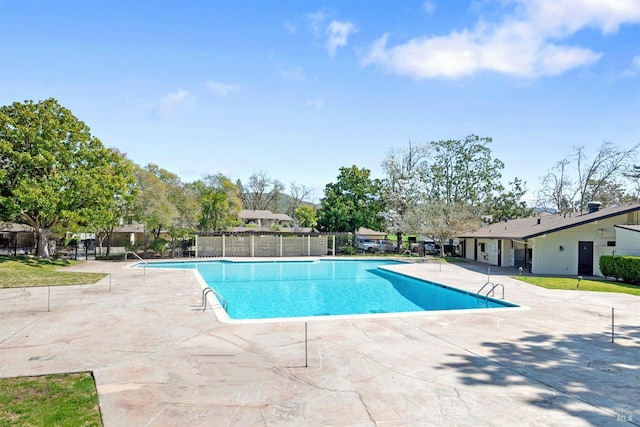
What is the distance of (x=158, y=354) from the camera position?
6539 millimetres

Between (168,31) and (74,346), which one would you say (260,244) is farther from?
(74,346)

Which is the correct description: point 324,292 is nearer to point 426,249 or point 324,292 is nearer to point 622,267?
point 622,267

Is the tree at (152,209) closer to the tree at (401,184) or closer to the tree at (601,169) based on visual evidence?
the tree at (401,184)

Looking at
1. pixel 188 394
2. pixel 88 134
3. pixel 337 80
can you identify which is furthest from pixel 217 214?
pixel 188 394

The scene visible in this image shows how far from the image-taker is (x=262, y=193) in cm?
6944

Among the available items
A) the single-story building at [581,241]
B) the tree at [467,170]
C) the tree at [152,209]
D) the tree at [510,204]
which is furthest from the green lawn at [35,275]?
the tree at [510,204]

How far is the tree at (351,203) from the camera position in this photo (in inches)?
1428

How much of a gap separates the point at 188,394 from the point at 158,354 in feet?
6.16

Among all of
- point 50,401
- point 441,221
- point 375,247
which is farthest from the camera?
point 375,247

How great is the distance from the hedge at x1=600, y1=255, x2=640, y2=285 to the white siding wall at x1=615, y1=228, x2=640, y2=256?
2.34 ft

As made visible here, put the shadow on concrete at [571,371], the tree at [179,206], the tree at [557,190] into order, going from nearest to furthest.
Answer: the shadow on concrete at [571,371] < the tree at [179,206] < the tree at [557,190]

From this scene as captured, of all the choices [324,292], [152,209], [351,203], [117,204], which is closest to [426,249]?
[351,203]

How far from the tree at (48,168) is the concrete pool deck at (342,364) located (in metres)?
12.0

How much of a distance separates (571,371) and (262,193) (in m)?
65.3
